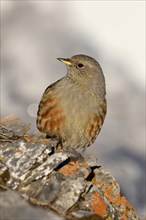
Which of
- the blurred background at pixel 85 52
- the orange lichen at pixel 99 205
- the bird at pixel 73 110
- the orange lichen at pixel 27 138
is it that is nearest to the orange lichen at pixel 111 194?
the orange lichen at pixel 99 205

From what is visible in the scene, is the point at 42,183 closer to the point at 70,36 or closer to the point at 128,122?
the point at 128,122

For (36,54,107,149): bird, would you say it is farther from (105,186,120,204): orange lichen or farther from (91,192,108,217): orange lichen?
(91,192,108,217): orange lichen

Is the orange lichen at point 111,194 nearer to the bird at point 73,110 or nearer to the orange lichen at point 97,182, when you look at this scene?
the orange lichen at point 97,182

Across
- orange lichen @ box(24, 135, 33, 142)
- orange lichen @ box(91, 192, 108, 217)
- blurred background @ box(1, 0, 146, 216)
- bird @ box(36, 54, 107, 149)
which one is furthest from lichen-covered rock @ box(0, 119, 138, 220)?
blurred background @ box(1, 0, 146, 216)

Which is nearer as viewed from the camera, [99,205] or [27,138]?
[99,205]

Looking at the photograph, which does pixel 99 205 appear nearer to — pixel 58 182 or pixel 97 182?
pixel 58 182

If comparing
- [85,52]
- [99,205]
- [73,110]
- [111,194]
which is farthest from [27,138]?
[85,52]
